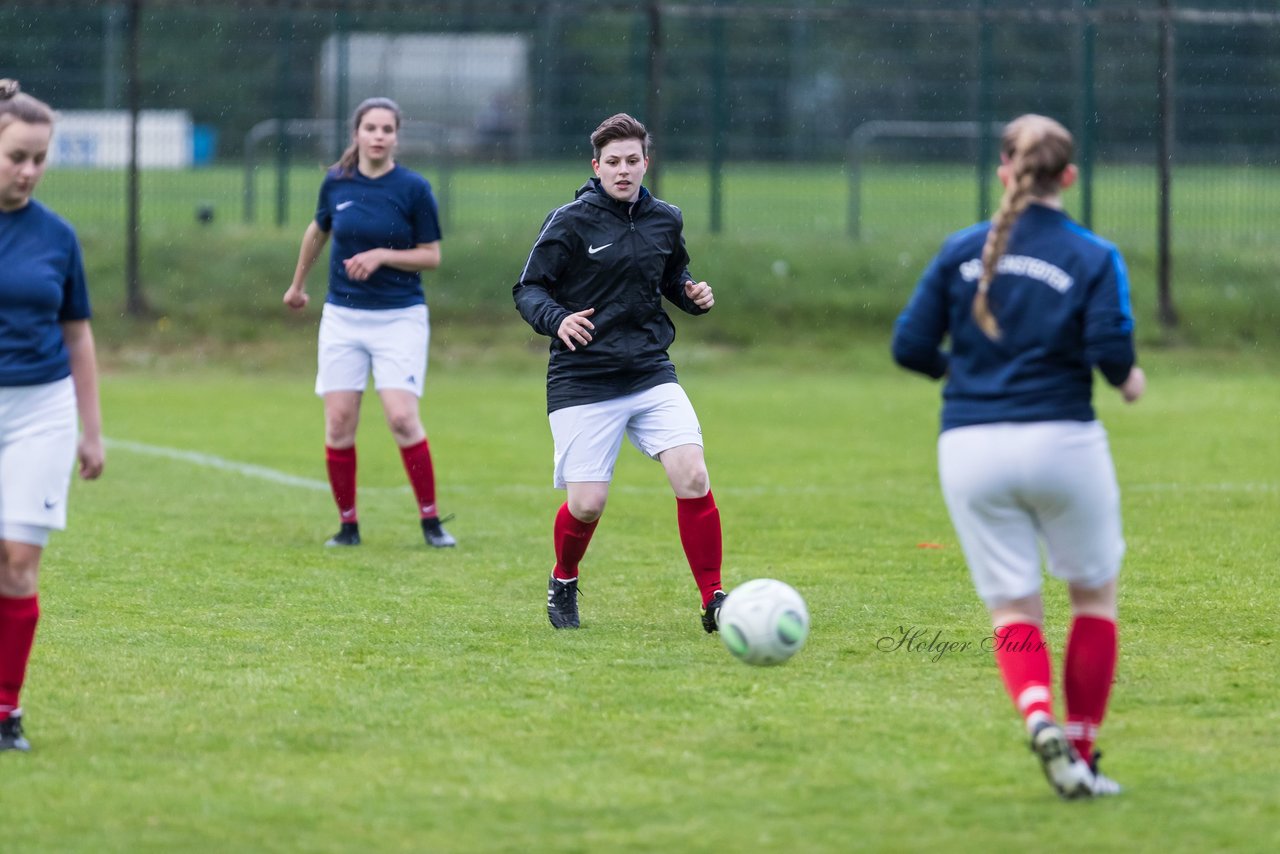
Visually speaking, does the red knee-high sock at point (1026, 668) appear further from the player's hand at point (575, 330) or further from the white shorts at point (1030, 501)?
the player's hand at point (575, 330)

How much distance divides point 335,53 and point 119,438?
7.83m

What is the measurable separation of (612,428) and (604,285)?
1.84 feet

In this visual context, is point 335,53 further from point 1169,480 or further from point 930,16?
point 1169,480

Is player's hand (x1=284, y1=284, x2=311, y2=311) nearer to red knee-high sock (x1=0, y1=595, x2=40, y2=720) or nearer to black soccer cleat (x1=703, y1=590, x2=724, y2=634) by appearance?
black soccer cleat (x1=703, y1=590, x2=724, y2=634)

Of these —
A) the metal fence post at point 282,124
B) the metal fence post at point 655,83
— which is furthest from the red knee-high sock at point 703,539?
the metal fence post at point 282,124

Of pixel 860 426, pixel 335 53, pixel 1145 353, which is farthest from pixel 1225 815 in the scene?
pixel 335 53

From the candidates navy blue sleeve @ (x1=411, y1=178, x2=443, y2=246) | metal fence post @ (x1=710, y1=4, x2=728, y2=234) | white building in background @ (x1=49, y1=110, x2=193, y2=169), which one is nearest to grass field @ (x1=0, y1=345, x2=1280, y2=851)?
navy blue sleeve @ (x1=411, y1=178, x2=443, y2=246)

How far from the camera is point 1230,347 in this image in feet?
63.2

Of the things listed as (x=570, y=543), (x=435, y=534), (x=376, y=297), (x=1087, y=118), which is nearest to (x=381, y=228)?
(x=376, y=297)

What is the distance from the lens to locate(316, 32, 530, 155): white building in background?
20.4 meters

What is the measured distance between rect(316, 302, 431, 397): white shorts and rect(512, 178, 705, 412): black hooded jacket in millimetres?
2220

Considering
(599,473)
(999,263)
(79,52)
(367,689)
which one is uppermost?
(79,52)

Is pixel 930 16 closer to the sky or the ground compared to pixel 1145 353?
closer to the sky

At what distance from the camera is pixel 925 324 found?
4824mm
